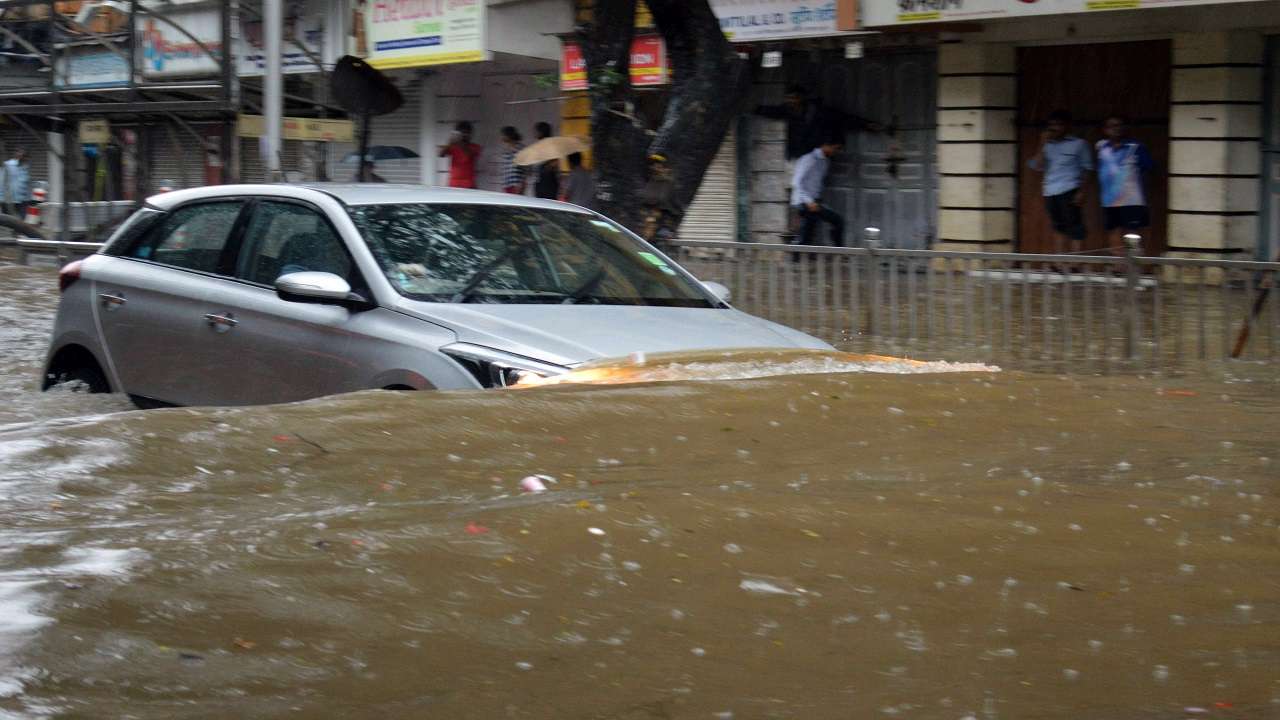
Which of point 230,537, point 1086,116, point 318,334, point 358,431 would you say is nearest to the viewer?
point 230,537

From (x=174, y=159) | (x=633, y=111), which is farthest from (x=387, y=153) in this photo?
(x=633, y=111)

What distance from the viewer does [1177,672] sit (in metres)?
3.07

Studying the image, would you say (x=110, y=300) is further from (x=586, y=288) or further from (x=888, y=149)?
(x=888, y=149)

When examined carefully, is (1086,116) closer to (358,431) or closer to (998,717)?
(358,431)

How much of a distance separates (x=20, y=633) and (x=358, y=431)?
1807 mm

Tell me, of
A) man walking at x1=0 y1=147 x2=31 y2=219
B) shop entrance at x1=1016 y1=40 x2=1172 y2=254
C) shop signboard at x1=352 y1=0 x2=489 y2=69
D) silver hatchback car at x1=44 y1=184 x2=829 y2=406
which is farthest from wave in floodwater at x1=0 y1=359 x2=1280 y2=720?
man walking at x1=0 y1=147 x2=31 y2=219

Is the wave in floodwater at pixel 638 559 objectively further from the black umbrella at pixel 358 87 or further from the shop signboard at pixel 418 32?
the shop signboard at pixel 418 32

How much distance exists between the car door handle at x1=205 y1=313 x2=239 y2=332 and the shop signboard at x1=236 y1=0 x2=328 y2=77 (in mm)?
19604

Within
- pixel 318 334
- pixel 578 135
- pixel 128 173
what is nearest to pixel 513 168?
Result: pixel 578 135

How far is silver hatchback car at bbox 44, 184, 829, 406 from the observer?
5867mm

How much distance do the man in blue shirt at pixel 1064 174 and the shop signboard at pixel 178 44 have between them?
1610 cm

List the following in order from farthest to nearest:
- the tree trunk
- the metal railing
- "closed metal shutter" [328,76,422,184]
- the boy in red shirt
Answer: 1. "closed metal shutter" [328,76,422,184]
2. the boy in red shirt
3. the tree trunk
4. the metal railing

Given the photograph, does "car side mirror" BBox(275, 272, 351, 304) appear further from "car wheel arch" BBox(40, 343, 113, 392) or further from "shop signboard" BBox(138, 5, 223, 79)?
"shop signboard" BBox(138, 5, 223, 79)

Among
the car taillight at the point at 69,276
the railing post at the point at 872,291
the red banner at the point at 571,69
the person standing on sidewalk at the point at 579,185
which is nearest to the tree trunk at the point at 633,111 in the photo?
the railing post at the point at 872,291
